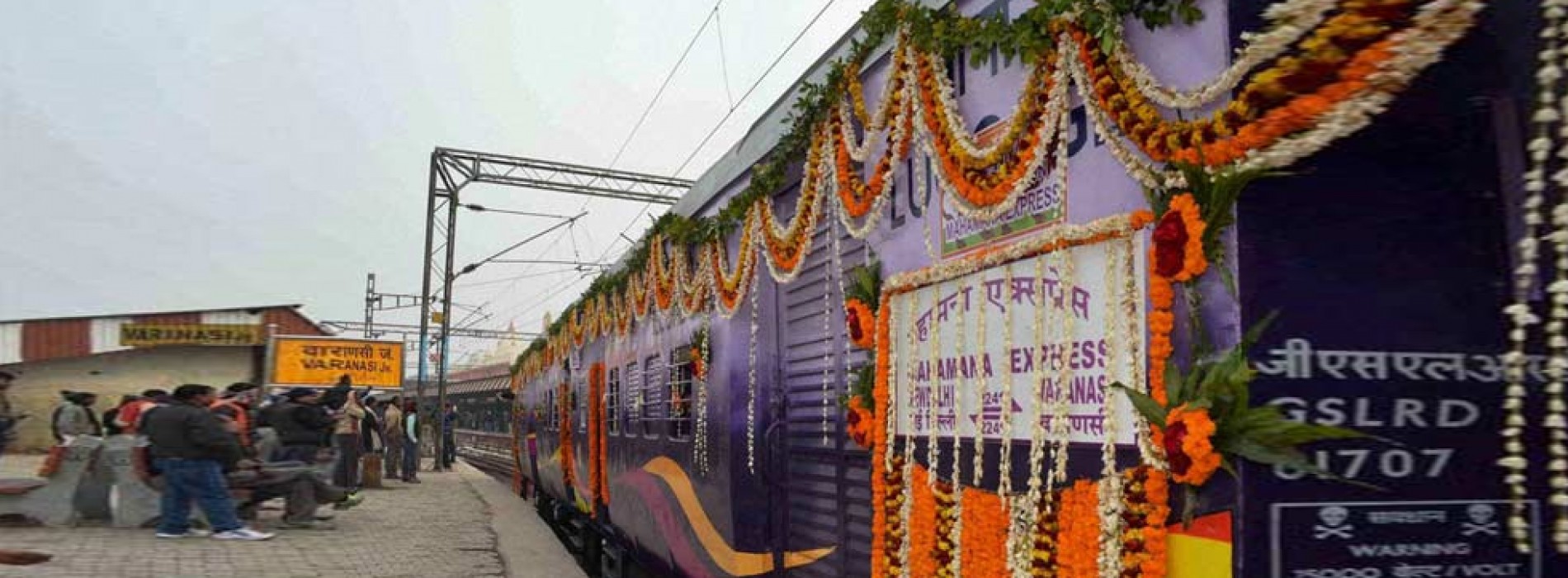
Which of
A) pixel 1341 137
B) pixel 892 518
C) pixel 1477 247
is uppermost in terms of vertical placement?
pixel 1341 137

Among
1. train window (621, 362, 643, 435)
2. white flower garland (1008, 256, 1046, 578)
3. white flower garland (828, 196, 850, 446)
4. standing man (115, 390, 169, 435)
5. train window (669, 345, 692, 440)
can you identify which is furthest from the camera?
standing man (115, 390, 169, 435)

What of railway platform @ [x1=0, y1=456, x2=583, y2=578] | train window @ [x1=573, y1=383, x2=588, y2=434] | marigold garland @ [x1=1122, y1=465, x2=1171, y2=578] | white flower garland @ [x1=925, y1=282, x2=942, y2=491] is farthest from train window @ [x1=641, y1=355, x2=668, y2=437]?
marigold garland @ [x1=1122, y1=465, x2=1171, y2=578]

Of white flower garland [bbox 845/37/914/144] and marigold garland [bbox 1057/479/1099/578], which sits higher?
white flower garland [bbox 845/37/914/144]

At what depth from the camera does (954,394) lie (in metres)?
3.66

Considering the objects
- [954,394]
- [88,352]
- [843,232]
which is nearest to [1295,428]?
[954,394]

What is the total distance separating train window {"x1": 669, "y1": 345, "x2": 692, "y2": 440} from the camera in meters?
7.07

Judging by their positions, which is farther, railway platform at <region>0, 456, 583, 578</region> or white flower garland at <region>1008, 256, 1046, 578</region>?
railway platform at <region>0, 456, 583, 578</region>

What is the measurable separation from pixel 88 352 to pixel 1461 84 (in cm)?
3081

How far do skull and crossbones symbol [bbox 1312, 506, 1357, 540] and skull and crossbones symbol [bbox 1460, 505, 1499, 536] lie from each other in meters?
0.32

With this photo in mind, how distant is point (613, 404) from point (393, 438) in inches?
539

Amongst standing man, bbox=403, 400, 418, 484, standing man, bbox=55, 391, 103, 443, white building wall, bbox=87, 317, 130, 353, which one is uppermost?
white building wall, bbox=87, 317, 130, 353

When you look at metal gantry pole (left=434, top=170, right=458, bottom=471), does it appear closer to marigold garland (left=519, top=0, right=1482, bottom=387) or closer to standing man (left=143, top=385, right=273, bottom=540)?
standing man (left=143, top=385, right=273, bottom=540)

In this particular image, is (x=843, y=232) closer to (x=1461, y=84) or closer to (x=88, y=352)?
(x=1461, y=84)

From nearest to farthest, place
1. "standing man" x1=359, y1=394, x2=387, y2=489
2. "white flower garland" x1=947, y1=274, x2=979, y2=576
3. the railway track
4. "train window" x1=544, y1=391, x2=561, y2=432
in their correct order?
"white flower garland" x1=947, y1=274, x2=979, y2=576 < "train window" x1=544, y1=391, x2=561, y2=432 < "standing man" x1=359, y1=394, x2=387, y2=489 < the railway track
